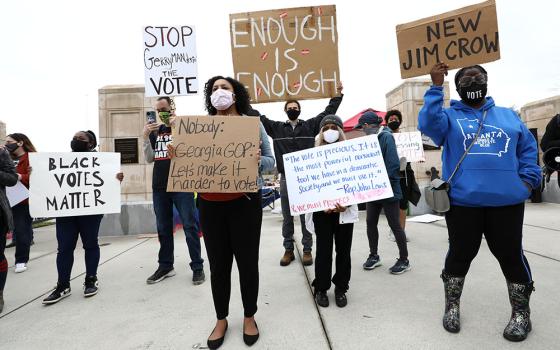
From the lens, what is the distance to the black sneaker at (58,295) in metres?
2.96

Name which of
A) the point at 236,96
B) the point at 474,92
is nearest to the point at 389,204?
the point at 474,92

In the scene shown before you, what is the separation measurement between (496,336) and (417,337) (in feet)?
1.62

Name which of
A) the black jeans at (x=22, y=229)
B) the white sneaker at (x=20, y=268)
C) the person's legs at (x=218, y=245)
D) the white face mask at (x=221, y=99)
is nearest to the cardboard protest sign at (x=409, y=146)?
the white face mask at (x=221, y=99)

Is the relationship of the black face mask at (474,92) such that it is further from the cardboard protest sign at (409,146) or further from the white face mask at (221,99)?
the cardboard protest sign at (409,146)

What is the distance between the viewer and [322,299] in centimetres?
265

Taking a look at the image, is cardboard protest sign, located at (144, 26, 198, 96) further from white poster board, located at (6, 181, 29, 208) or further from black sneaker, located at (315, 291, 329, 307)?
black sneaker, located at (315, 291, 329, 307)

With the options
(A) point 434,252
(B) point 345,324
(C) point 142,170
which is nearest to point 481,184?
(B) point 345,324

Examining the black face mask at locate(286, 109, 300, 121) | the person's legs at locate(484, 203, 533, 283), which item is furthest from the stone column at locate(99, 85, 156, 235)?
the person's legs at locate(484, 203, 533, 283)

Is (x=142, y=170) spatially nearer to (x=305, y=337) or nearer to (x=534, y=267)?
(x=305, y=337)

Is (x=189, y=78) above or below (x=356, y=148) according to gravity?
above

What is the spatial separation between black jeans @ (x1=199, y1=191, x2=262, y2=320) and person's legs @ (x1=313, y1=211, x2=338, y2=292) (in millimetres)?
684

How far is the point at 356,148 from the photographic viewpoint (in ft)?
8.75

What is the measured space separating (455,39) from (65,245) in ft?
12.5

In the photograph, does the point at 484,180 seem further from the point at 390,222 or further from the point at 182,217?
the point at 182,217
